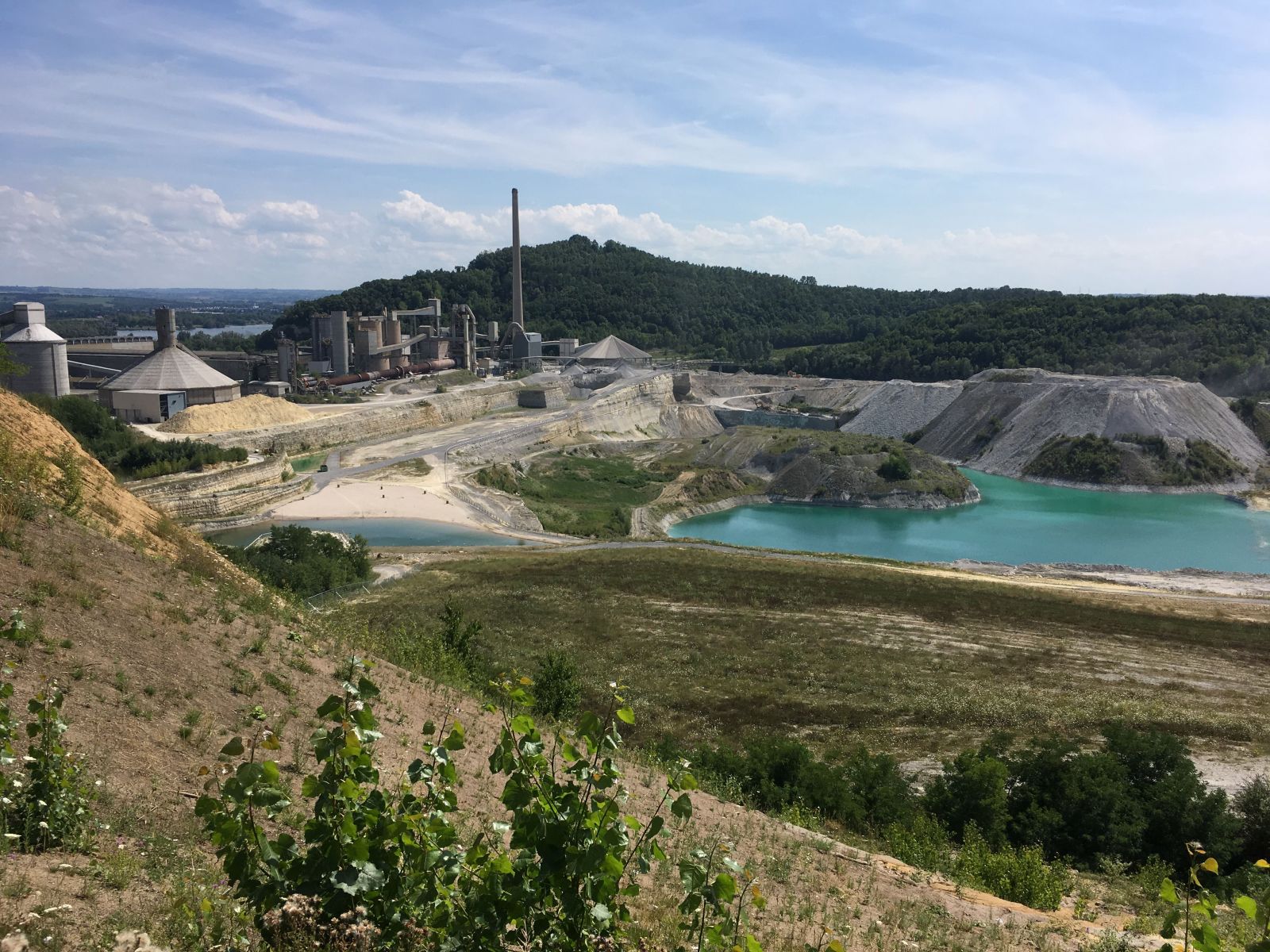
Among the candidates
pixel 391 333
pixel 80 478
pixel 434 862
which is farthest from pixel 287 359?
pixel 434 862

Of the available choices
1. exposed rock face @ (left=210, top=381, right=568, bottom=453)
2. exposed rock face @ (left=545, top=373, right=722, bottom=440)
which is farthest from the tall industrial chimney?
exposed rock face @ (left=545, top=373, right=722, bottom=440)

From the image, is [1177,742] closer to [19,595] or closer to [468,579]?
[19,595]

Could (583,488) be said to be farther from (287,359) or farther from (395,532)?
(287,359)

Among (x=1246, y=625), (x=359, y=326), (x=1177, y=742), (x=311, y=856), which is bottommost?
(x=1246, y=625)

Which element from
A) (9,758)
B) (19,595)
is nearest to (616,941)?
(9,758)

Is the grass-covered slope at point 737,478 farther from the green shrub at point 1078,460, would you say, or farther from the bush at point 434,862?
the bush at point 434,862

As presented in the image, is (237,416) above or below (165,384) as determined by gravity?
below
